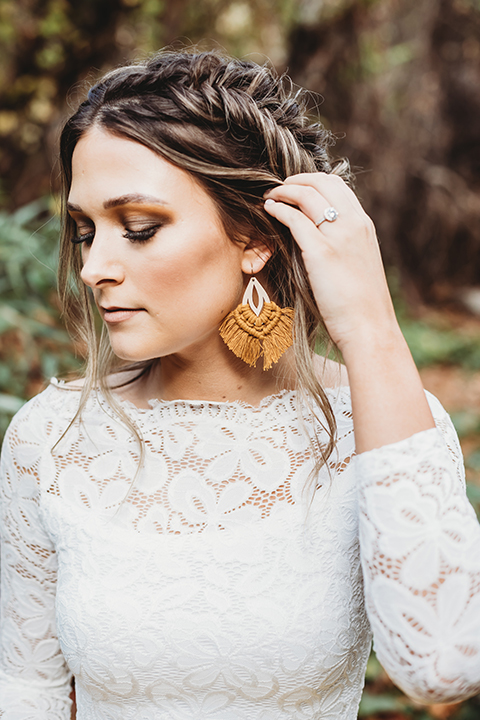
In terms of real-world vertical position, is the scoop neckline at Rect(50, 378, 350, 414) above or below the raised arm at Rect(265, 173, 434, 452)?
below

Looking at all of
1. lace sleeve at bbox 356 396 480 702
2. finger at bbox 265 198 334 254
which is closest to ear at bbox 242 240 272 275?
finger at bbox 265 198 334 254

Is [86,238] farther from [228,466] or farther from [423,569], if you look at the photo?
[423,569]

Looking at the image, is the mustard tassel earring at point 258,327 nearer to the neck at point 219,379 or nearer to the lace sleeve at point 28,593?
the neck at point 219,379

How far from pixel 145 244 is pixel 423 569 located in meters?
0.88

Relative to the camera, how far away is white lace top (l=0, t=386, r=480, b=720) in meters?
1.23

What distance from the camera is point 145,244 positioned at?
1.42 metres

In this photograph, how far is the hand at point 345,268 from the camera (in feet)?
4.33

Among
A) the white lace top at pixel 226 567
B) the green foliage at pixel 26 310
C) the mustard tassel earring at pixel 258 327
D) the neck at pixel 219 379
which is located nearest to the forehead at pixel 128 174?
the mustard tassel earring at pixel 258 327

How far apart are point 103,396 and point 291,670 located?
2.73ft

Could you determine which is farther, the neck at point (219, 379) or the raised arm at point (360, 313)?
the neck at point (219, 379)

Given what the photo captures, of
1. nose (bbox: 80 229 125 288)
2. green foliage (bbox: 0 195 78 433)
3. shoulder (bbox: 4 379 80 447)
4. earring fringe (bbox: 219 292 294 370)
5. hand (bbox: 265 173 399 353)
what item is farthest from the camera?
green foliage (bbox: 0 195 78 433)

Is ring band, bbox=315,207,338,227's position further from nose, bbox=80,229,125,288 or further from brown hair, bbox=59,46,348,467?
nose, bbox=80,229,125,288

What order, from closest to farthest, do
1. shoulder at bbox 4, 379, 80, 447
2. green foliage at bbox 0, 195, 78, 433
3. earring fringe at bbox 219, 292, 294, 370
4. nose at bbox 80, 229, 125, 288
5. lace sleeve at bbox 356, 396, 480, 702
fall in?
lace sleeve at bbox 356, 396, 480, 702 → nose at bbox 80, 229, 125, 288 → earring fringe at bbox 219, 292, 294, 370 → shoulder at bbox 4, 379, 80, 447 → green foliage at bbox 0, 195, 78, 433

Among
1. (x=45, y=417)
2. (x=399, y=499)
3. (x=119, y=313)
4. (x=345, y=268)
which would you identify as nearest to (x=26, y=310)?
(x=45, y=417)
